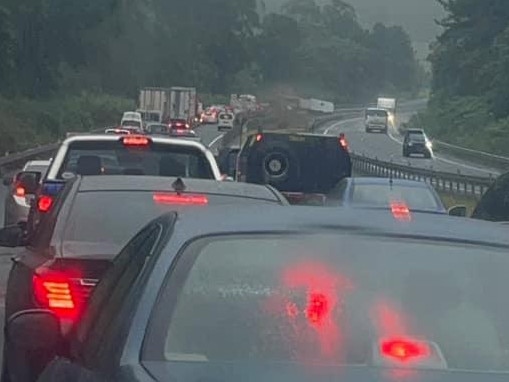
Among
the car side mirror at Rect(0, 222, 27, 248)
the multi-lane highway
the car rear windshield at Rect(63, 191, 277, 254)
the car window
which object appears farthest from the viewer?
the multi-lane highway

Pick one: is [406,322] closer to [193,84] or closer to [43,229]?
[43,229]

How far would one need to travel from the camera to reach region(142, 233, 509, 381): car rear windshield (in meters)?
4.82

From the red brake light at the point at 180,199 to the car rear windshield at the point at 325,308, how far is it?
4075 millimetres

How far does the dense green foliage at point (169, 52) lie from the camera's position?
89688mm

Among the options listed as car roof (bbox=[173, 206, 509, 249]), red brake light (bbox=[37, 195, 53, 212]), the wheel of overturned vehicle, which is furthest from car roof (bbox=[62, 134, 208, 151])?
the wheel of overturned vehicle

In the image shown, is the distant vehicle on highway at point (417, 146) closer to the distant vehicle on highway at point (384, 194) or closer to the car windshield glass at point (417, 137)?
the car windshield glass at point (417, 137)

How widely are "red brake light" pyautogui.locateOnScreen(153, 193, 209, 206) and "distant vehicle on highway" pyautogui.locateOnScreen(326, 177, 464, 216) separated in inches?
535

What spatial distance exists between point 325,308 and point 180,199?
4.46 meters

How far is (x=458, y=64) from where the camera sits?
98.6 m

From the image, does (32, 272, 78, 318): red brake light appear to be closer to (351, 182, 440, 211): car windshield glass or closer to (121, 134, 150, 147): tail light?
(121, 134, 150, 147): tail light

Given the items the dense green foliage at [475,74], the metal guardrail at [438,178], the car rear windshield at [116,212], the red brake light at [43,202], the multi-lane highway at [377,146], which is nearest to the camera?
the car rear windshield at [116,212]

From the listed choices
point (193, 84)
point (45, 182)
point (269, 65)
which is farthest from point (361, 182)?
point (269, 65)

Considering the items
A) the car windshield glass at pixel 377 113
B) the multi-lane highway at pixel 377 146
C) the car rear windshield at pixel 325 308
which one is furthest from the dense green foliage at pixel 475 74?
the car rear windshield at pixel 325 308

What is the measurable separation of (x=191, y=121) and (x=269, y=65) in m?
61.8
